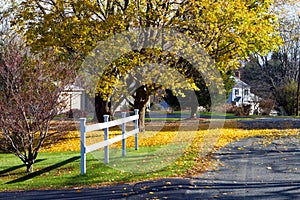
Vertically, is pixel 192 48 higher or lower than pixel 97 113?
higher

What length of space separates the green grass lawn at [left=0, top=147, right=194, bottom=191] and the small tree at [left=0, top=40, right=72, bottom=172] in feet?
1.78

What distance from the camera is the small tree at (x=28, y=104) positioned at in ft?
33.1

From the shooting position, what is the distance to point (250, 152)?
39.4ft

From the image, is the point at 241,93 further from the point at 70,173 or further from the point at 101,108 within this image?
the point at 70,173

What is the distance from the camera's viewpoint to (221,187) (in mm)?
7383

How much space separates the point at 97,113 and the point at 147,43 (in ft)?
20.9

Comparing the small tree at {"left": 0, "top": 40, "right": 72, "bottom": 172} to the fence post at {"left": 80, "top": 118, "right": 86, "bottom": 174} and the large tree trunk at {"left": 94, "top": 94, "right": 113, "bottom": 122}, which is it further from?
the large tree trunk at {"left": 94, "top": 94, "right": 113, "bottom": 122}

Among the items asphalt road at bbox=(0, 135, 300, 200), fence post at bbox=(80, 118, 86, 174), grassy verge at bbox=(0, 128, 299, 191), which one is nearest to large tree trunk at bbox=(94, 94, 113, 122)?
grassy verge at bbox=(0, 128, 299, 191)

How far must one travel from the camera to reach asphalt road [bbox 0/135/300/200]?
685cm

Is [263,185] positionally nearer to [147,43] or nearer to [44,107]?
[44,107]

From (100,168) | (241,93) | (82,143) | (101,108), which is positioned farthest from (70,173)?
(241,93)

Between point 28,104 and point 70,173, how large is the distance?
2034 millimetres

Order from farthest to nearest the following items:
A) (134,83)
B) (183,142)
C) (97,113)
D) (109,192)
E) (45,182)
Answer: (97,113), (134,83), (183,142), (45,182), (109,192)

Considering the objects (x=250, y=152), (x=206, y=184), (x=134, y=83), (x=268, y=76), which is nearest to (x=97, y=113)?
(x=134, y=83)
